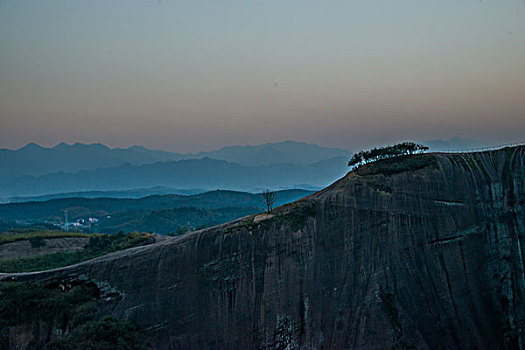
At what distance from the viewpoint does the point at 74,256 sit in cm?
5388

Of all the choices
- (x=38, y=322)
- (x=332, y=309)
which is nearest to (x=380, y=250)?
(x=332, y=309)

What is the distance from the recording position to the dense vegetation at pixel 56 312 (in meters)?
26.4

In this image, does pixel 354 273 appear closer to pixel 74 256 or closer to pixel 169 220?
pixel 74 256

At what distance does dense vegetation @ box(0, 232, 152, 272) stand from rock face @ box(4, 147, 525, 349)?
65.5ft

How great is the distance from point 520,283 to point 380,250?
32.8 ft

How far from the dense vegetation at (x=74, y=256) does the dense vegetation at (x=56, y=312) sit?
63.8 ft

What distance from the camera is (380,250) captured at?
91.2ft

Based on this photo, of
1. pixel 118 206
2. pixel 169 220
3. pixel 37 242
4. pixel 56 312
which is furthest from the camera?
pixel 118 206

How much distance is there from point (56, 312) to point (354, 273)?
Result: 72.3ft

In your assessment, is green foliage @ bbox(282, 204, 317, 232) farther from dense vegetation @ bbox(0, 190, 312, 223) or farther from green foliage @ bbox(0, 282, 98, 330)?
dense vegetation @ bbox(0, 190, 312, 223)

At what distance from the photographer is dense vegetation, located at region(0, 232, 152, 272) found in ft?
161

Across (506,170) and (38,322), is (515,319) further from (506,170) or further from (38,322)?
(38,322)


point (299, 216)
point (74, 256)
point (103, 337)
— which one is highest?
point (299, 216)

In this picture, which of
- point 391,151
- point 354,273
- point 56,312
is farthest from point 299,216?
point 56,312
